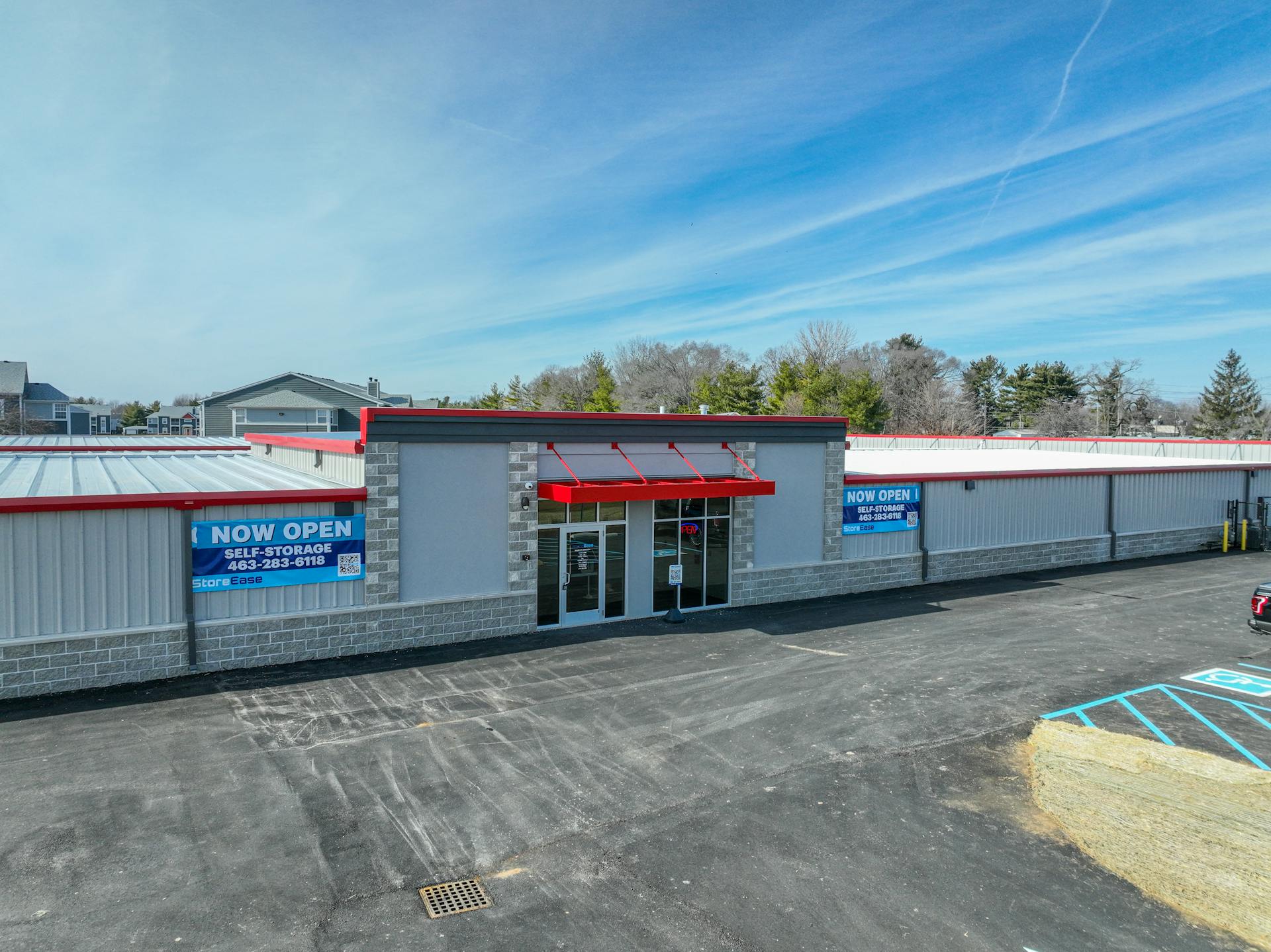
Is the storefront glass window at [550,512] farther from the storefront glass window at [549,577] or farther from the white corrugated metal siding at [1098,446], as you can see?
the white corrugated metal siding at [1098,446]

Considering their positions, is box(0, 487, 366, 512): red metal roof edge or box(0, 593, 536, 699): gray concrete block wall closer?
box(0, 487, 366, 512): red metal roof edge

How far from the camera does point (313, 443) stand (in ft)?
55.8

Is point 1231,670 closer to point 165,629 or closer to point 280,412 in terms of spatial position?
point 165,629

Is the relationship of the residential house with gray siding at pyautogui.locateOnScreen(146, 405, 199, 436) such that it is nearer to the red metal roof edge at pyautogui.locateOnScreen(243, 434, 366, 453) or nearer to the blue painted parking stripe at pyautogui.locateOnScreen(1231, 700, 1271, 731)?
the red metal roof edge at pyautogui.locateOnScreen(243, 434, 366, 453)

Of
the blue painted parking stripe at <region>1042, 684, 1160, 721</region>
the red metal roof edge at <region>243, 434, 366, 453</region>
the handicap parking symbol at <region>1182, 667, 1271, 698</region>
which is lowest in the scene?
the blue painted parking stripe at <region>1042, 684, 1160, 721</region>

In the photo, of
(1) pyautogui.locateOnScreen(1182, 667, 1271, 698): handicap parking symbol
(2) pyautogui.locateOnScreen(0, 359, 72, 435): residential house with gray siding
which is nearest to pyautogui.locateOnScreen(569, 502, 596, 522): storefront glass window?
(1) pyautogui.locateOnScreen(1182, 667, 1271, 698): handicap parking symbol

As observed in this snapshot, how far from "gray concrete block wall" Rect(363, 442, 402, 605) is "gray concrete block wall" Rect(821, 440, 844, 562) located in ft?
32.6

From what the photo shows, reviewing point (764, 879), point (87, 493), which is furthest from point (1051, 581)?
point (87, 493)

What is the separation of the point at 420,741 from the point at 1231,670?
1314cm

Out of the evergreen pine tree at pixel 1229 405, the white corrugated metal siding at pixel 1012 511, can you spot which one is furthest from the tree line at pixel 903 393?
the white corrugated metal siding at pixel 1012 511

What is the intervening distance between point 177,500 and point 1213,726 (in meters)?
15.2

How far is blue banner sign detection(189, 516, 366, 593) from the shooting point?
12.1m

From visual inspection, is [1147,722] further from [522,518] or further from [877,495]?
[522,518]

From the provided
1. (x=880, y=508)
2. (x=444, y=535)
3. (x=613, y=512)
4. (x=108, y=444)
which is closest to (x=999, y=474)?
(x=880, y=508)
